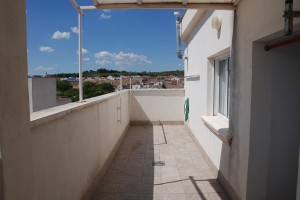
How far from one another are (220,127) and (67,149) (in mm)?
2520

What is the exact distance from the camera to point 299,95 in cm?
291

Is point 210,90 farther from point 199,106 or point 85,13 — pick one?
point 85,13

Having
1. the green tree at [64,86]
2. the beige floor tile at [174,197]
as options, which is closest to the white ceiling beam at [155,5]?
the beige floor tile at [174,197]

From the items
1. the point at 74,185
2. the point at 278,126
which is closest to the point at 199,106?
the point at 278,126

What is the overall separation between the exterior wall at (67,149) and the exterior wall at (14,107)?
32 centimetres

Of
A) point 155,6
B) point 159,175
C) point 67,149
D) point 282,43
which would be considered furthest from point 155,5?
point 159,175

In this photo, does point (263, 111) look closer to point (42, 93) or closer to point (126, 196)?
point (126, 196)

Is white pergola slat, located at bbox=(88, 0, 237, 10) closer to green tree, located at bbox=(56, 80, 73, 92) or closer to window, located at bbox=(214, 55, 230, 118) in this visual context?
window, located at bbox=(214, 55, 230, 118)

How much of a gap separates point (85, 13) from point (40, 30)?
156 cm

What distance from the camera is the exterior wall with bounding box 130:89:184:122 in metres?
10.1

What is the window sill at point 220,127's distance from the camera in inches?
148

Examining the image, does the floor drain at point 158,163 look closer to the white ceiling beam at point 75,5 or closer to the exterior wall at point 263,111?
the exterior wall at point 263,111

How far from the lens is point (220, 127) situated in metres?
4.32

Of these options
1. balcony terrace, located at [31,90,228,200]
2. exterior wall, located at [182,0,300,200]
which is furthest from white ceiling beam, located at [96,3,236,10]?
balcony terrace, located at [31,90,228,200]
